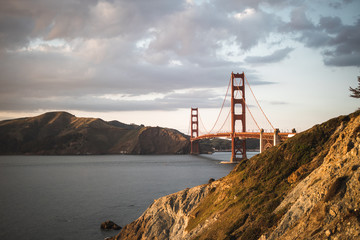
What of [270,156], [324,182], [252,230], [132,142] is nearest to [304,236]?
[324,182]

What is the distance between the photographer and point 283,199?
15.0 metres

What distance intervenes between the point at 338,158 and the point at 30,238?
2728cm

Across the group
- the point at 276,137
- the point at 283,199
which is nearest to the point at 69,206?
the point at 283,199

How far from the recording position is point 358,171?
11070 mm

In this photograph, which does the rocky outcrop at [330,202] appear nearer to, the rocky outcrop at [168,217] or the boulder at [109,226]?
the rocky outcrop at [168,217]

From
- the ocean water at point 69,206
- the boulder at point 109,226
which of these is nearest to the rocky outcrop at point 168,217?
the boulder at point 109,226

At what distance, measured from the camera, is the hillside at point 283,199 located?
1065cm

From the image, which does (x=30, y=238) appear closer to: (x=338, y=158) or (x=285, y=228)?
(x=285, y=228)

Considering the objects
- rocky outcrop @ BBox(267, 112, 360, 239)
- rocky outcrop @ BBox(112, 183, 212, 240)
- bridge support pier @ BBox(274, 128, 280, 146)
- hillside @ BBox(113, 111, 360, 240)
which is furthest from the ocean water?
rocky outcrop @ BBox(267, 112, 360, 239)

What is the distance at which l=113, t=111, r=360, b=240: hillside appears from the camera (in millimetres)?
10648

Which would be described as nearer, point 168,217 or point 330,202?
point 330,202

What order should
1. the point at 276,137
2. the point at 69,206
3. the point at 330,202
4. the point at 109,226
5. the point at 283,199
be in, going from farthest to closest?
the point at 276,137 → the point at 69,206 → the point at 109,226 → the point at 283,199 → the point at 330,202

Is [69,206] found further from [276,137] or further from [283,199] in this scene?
[276,137]

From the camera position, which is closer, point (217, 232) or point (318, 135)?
point (217, 232)
